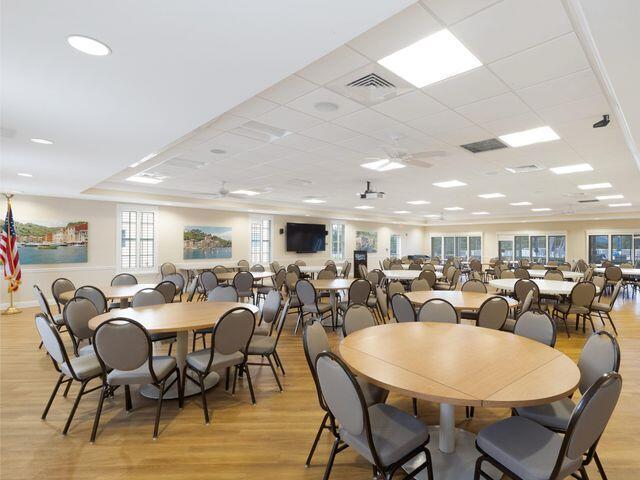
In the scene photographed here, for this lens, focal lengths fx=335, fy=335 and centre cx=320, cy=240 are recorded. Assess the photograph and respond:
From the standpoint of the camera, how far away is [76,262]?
8586 mm

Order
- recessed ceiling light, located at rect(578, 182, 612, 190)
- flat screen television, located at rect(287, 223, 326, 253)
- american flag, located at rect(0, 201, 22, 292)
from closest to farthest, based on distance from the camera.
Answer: american flag, located at rect(0, 201, 22, 292) < recessed ceiling light, located at rect(578, 182, 612, 190) < flat screen television, located at rect(287, 223, 326, 253)

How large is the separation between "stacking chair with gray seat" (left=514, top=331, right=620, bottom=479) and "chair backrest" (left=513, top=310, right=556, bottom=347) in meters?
0.57

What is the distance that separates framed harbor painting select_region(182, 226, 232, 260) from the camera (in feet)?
34.2

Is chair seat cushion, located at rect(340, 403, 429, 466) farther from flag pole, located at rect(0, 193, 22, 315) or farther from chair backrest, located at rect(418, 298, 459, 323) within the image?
flag pole, located at rect(0, 193, 22, 315)

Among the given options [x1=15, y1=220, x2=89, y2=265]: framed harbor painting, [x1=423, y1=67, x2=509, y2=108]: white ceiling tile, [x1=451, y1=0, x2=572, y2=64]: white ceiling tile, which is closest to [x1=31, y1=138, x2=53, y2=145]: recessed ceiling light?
[x1=423, y1=67, x2=509, y2=108]: white ceiling tile

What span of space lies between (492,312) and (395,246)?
47.9 feet

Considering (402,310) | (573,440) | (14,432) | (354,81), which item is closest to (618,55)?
(354,81)

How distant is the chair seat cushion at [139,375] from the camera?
2734mm

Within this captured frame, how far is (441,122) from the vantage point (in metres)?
3.87

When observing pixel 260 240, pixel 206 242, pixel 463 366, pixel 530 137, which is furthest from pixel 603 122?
pixel 260 240

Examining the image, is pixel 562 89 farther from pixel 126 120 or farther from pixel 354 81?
pixel 126 120

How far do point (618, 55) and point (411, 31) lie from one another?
1268 mm

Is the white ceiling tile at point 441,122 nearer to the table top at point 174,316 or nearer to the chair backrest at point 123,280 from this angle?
the table top at point 174,316

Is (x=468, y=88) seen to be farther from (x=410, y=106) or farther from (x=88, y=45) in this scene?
(x=88, y=45)
